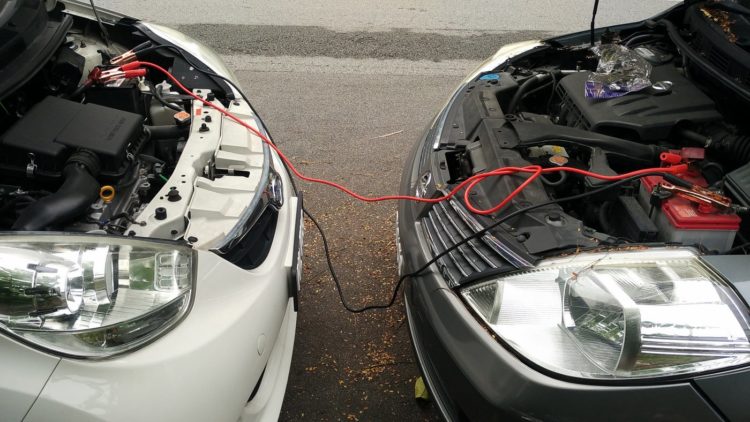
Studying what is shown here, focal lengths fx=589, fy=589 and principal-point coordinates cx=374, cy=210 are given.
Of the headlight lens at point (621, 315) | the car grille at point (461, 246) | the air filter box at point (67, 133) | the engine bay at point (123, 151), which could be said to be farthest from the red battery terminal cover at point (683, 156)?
the air filter box at point (67, 133)

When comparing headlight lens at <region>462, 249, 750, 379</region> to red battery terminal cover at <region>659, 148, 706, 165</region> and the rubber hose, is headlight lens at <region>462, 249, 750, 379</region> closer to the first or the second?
red battery terminal cover at <region>659, 148, 706, 165</region>

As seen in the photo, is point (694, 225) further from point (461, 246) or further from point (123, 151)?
point (123, 151)

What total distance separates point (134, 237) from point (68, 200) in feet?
1.26

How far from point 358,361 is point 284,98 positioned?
8.79 ft

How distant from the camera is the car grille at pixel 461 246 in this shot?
6.06ft

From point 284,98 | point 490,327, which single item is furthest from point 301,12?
point 490,327

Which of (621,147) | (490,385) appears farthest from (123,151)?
(621,147)

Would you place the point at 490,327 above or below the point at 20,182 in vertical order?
below

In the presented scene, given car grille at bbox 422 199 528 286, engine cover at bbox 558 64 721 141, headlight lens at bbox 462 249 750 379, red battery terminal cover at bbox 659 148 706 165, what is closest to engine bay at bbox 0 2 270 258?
car grille at bbox 422 199 528 286

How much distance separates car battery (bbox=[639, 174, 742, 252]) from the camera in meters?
1.88

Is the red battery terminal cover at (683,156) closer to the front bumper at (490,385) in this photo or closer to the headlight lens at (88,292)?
the front bumper at (490,385)

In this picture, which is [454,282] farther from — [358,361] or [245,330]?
[358,361]

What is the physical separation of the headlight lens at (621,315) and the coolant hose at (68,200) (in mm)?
1292

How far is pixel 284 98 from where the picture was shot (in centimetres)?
464
